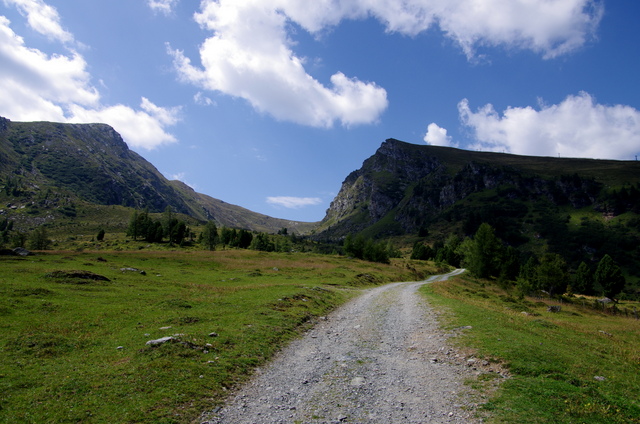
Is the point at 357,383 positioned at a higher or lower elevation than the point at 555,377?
lower

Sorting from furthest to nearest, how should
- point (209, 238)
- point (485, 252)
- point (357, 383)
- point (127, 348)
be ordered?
point (209, 238), point (485, 252), point (127, 348), point (357, 383)

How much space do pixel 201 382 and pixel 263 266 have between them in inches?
2542

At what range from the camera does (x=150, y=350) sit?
14.4 metres

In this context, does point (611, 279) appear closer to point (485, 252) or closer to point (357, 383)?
point (485, 252)

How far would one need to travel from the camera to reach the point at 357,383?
12172 mm

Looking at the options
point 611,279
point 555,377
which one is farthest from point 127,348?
point 611,279

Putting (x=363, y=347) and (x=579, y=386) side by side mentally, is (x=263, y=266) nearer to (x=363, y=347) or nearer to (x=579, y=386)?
(x=363, y=347)

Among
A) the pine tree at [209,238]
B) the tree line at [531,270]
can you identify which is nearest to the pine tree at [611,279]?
the tree line at [531,270]

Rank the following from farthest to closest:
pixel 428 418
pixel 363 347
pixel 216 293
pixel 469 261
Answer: pixel 469 261, pixel 216 293, pixel 363 347, pixel 428 418

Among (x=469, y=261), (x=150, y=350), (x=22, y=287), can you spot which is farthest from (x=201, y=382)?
(x=469, y=261)

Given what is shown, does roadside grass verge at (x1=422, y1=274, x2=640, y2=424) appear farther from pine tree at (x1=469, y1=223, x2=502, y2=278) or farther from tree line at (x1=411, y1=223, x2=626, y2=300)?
pine tree at (x1=469, y1=223, x2=502, y2=278)

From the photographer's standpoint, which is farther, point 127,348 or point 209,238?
point 209,238

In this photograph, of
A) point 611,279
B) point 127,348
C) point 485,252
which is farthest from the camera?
point 611,279

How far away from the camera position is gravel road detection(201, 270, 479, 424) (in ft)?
31.3
